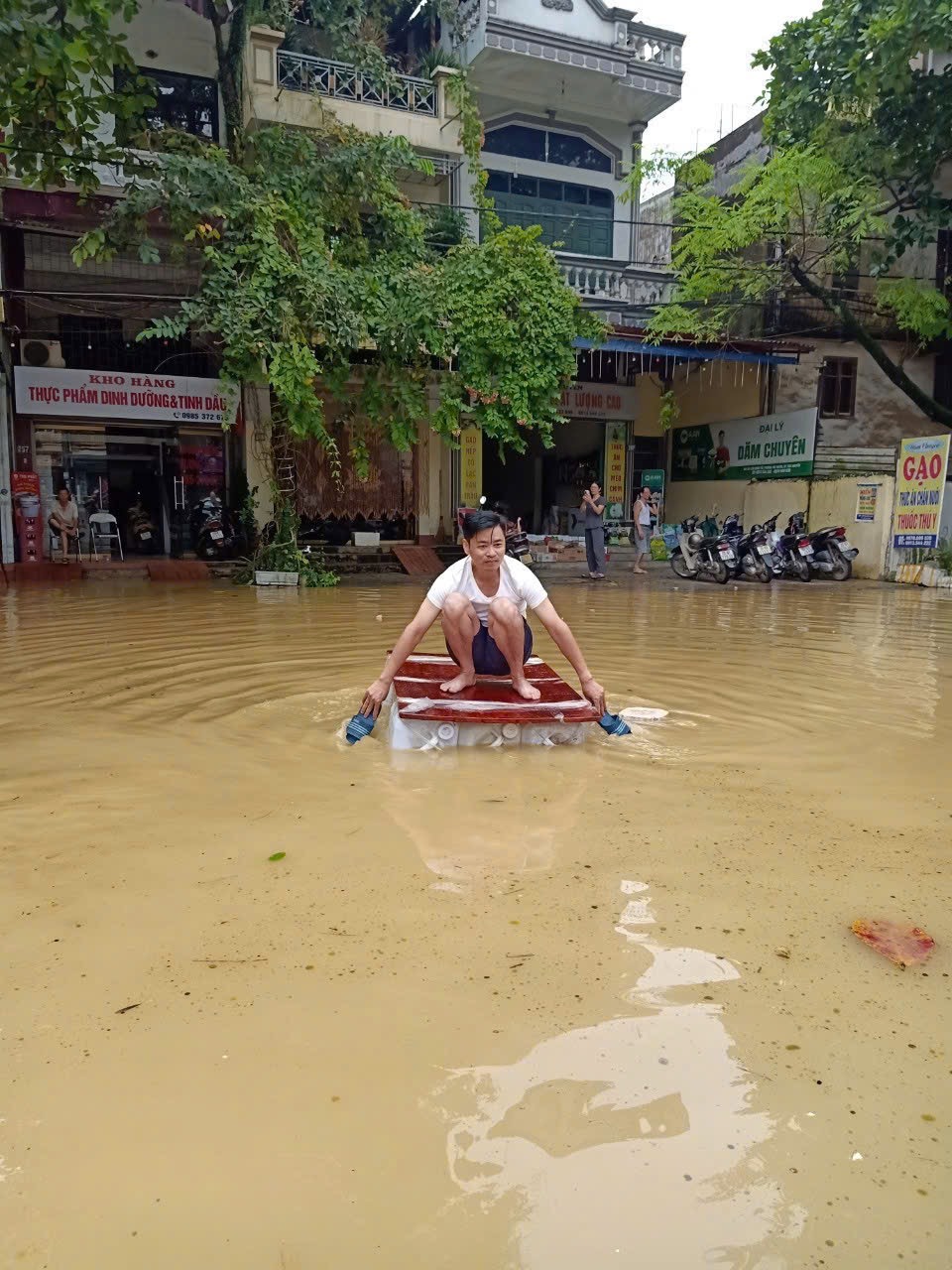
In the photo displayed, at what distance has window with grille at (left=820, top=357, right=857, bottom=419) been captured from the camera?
763 inches

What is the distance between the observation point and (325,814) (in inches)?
135

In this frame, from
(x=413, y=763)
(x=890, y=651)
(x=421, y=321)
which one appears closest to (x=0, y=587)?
(x=421, y=321)

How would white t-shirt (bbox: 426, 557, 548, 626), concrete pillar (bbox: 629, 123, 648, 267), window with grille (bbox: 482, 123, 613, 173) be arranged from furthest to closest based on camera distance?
concrete pillar (bbox: 629, 123, 648, 267) < window with grille (bbox: 482, 123, 613, 173) < white t-shirt (bbox: 426, 557, 548, 626)

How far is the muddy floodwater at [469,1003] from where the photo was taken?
5.08 ft

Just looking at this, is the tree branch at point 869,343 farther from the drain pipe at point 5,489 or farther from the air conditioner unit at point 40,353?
the drain pipe at point 5,489

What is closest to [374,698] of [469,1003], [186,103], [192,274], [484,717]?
[484,717]

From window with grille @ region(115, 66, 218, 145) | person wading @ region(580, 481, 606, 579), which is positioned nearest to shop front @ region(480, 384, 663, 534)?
person wading @ region(580, 481, 606, 579)

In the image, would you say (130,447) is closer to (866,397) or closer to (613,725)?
(613,725)

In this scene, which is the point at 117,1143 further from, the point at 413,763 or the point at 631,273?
the point at 631,273

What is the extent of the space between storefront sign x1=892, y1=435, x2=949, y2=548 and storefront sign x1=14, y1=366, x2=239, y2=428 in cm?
1058

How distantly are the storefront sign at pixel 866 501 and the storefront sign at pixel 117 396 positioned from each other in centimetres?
1037

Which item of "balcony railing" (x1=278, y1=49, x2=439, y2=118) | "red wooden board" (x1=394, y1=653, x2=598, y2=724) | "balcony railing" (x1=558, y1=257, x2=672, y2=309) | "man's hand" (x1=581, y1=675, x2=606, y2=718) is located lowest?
"red wooden board" (x1=394, y1=653, x2=598, y2=724)

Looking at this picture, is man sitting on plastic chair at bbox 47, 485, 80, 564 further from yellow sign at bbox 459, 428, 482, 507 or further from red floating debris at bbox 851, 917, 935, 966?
red floating debris at bbox 851, 917, 935, 966

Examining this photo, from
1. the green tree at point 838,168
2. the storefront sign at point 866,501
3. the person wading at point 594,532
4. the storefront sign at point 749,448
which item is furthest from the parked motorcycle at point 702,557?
the green tree at point 838,168
